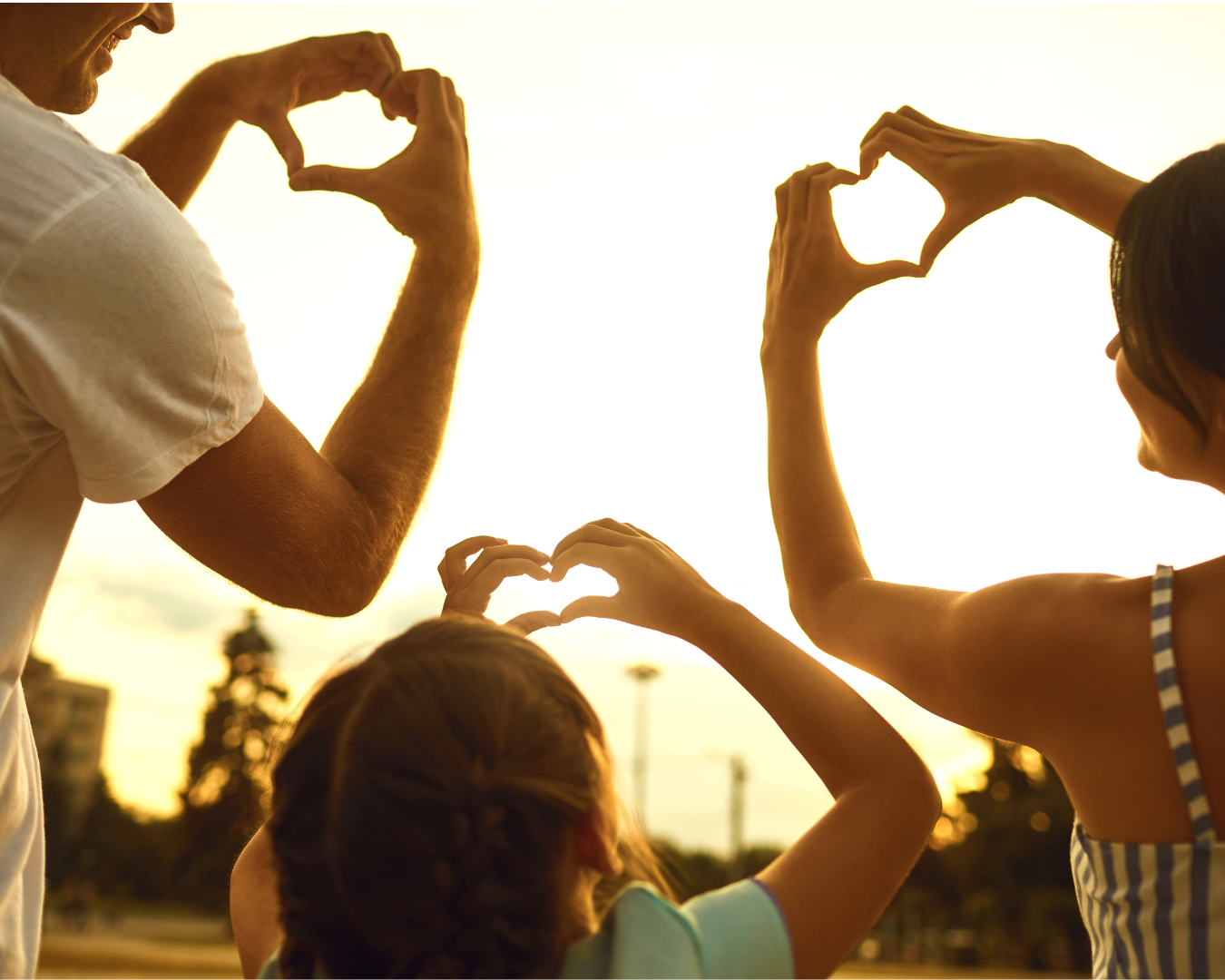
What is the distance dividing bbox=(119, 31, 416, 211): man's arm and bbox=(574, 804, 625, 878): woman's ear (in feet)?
5.16

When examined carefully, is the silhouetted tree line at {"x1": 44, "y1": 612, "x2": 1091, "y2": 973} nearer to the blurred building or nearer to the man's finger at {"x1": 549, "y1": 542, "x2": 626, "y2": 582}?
the blurred building

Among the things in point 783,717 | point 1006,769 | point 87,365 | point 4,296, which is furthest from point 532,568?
point 1006,769

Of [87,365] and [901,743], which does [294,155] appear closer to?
[87,365]

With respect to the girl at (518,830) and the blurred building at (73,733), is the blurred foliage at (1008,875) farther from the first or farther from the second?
the girl at (518,830)

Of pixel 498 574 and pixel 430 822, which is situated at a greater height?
pixel 498 574

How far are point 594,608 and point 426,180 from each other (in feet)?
3.62

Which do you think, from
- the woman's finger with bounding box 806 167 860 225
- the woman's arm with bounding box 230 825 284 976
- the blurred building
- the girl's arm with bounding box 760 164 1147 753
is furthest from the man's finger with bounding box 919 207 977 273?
the blurred building

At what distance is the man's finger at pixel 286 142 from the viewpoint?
2135mm

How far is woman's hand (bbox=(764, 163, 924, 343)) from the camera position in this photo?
6.75 feet

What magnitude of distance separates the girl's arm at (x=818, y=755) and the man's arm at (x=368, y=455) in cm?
37

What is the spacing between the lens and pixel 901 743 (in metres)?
1.47

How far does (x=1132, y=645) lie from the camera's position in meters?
1.38

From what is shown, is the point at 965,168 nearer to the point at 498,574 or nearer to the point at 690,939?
the point at 498,574

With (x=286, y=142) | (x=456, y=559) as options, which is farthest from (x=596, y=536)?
(x=286, y=142)
